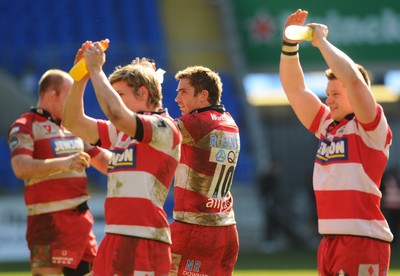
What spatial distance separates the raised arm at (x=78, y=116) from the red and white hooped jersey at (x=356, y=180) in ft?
5.17

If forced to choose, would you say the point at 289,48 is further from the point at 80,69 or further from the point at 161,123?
the point at 80,69

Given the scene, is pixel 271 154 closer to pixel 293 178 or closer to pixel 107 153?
pixel 293 178

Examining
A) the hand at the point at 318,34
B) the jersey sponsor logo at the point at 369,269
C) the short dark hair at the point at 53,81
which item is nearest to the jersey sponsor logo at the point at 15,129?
the short dark hair at the point at 53,81

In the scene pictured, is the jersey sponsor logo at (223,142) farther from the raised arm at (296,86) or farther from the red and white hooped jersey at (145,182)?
the red and white hooped jersey at (145,182)

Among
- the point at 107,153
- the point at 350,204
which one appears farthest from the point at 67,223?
the point at 350,204

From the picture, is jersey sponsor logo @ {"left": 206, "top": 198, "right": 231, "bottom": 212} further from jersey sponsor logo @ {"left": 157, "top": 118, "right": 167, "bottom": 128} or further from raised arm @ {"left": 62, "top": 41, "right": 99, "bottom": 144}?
jersey sponsor logo @ {"left": 157, "top": 118, "right": 167, "bottom": 128}

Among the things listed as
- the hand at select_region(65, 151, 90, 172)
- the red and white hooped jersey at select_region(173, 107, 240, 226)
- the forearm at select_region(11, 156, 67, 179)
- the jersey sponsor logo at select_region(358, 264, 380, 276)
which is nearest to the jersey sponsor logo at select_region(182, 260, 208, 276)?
the red and white hooped jersey at select_region(173, 107, 240, 226)

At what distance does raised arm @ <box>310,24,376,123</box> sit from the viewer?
226 inches

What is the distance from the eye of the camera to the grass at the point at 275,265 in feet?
44.4

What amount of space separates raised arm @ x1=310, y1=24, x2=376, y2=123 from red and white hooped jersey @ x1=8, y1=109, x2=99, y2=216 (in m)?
2.43

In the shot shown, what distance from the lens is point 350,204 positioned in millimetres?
5949

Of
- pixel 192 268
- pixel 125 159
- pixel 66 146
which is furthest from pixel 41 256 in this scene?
pixel 125 159

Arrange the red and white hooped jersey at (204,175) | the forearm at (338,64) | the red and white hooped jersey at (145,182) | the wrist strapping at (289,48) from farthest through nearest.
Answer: the red and white hooped jersey at (204,175) → the wrist strapping at (289,48) → the forearm at (338,64) → the red and white hooped jersey at (145,182)

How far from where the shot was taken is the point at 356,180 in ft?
19.5
